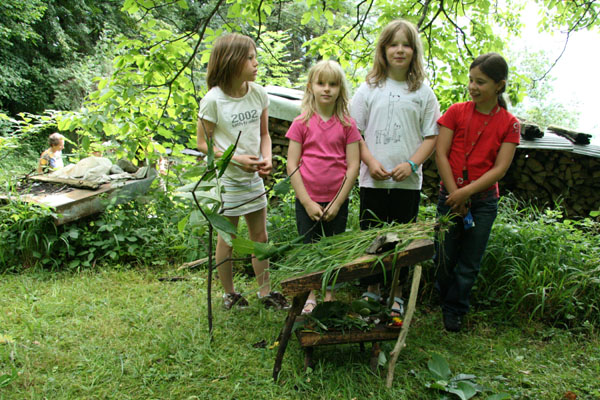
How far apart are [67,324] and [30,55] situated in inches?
614

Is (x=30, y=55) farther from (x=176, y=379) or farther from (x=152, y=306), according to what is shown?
(x=176, y=379)

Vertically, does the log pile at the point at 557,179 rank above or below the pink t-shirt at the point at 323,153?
below

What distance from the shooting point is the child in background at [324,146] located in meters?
2.50

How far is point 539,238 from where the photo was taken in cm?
318

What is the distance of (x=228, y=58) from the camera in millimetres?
2420

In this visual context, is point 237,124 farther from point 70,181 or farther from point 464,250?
point 70,181

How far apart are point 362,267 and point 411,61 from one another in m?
1.48

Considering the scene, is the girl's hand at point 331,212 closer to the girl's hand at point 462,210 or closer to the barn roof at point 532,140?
the girl's hand at point 462,210

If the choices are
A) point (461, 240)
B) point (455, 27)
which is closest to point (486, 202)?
point (461, 240)

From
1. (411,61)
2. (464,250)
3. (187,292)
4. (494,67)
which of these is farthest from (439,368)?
(187,292)

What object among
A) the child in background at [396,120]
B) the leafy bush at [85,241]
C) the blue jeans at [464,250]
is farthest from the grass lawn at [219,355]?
the leafy bush at [85,241]

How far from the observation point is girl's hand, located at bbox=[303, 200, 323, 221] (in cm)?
241

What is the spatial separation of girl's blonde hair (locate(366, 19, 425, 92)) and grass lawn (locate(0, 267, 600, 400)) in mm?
1598

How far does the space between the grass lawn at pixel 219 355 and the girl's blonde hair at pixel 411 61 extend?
1.60 m
